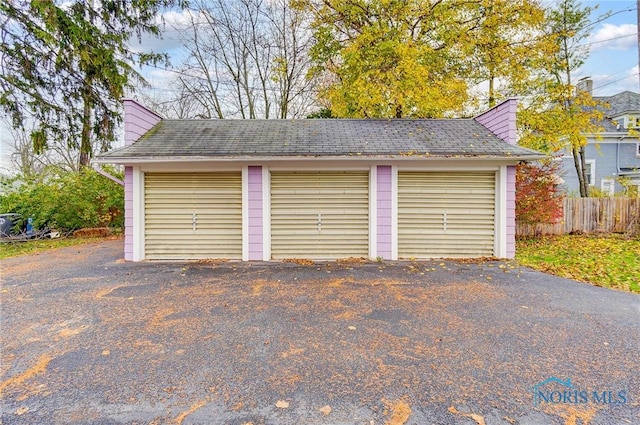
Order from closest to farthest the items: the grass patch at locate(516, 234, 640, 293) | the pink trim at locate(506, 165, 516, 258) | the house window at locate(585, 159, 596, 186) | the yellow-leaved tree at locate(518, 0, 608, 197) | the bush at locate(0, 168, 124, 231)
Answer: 1. the grass patch at locate(516, 234, 640, 293)
2. the pink trim at locate(506, 165, 516, 258)
3. the bush at locate(0, 168, 124, 231)
4. the yellow-leaved tree at locate(518, 0, 608, 197)
5. the house window at locate(585, 159, 596, 186)

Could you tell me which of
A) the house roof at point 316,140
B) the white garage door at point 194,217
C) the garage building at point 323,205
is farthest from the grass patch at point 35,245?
the house roof at point 316,140

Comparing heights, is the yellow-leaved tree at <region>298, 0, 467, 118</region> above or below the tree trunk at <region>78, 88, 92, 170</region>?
above

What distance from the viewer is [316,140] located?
771 centimetres

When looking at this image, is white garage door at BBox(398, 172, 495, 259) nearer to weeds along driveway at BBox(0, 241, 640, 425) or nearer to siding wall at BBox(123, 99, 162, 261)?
weeds along driveway at BBox(0, 241, 640, 425)

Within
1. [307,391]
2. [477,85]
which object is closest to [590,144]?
[477,85]

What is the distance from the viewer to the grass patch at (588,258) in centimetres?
562

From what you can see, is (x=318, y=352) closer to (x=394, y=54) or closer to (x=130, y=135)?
(x=130, y=135)

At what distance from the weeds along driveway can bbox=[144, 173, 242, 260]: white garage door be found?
1836mm

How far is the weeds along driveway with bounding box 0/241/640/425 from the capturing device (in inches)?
84.7

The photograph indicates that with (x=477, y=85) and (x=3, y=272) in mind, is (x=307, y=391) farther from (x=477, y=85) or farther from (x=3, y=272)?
(x=477, y=85)

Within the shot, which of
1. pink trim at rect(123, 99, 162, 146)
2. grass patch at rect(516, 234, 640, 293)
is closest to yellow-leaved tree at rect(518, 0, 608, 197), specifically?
grass patch at rect(516, 234, 640, 293)

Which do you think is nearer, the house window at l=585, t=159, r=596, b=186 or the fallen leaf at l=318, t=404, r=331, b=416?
the fallen leaf at l=318, t=404, r=331, b=416

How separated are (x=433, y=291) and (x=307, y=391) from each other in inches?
124

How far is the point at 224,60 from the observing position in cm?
1652
